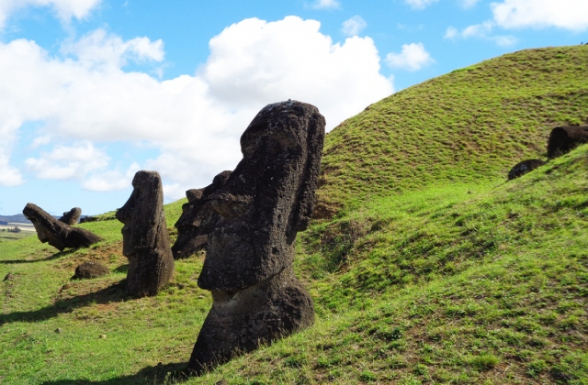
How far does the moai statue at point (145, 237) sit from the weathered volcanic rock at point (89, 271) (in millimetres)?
2852

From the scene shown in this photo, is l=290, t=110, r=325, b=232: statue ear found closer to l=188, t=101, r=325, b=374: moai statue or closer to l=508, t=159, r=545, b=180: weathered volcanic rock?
l=188, t=101, r=325, b=374: moai statue

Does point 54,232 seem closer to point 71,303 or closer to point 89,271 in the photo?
point 89,271

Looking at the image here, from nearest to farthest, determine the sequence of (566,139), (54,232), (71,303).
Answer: (71,303), (566,139), (54,232)

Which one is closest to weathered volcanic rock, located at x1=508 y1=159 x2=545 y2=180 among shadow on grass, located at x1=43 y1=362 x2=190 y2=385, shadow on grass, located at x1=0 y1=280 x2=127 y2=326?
shadow on grass, located at x1=0 y1=280 x2=127 y2=326

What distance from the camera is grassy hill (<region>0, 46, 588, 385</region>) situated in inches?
226

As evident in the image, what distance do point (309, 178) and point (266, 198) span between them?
94 centimetres

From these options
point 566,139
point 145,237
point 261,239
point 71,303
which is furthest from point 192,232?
point 566,139

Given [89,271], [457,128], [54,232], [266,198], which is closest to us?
[266,198]

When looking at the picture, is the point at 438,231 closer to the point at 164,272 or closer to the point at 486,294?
the point at 486,294

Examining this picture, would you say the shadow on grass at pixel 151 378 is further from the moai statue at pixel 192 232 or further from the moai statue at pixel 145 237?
the moai statue at pixel 192 232

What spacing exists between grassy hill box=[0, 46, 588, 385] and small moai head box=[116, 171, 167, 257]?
1557 millimetres

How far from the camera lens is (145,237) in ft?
46.3

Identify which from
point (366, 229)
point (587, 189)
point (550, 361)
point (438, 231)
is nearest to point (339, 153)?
point (366, 229)

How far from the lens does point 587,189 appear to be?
11.6 m
